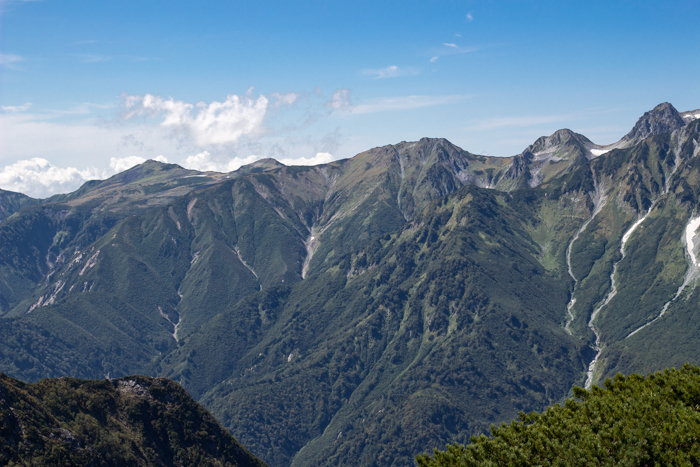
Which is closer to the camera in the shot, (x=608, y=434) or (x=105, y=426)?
(x=608, y=434)

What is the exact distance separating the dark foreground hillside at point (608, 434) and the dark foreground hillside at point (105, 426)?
4266 inches

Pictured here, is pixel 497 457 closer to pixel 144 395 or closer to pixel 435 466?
pixel 435 466

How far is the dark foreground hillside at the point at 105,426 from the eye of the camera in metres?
146

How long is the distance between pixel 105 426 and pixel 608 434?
14736 cm

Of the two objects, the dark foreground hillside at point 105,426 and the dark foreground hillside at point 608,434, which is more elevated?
the dark foreground hillside at point 608,434

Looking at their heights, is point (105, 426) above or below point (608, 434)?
below

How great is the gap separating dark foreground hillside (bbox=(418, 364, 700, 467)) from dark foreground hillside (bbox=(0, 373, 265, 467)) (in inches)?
4266

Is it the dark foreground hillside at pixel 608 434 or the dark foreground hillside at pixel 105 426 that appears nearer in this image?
the dark foreground hillside at pixel 608 434

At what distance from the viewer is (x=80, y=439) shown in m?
160

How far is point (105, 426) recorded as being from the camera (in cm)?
17225

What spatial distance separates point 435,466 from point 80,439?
386 feet

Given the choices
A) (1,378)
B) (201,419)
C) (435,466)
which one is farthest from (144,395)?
(435,466)

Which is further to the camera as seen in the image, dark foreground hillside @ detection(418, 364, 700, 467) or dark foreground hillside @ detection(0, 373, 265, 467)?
dark foreground hillside @ detection(0, 373, 265, 467)

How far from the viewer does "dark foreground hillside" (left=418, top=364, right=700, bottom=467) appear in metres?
74.3
